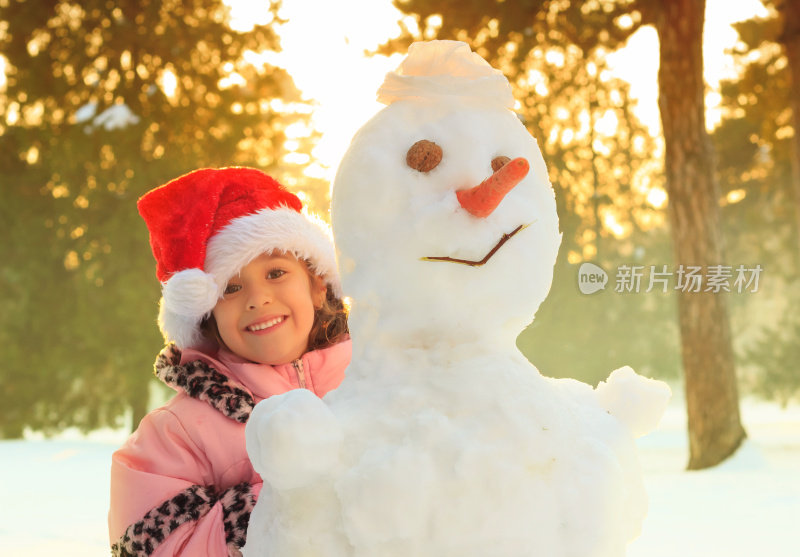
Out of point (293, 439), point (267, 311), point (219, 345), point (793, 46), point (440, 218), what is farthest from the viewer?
point (793, 46)

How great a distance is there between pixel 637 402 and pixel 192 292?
2.81 feet

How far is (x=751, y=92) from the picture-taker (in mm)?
6523

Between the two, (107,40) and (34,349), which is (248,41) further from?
(34,349)

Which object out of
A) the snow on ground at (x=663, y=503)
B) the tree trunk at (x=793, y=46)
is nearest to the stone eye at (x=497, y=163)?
the snow on ground at (x=663, y=503)

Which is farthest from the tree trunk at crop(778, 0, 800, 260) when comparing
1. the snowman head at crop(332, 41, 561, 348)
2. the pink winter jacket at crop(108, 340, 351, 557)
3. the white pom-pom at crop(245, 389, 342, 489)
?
the white pom-pom at crop(245, 389, 342, 489)

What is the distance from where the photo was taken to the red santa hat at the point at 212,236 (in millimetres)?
1547

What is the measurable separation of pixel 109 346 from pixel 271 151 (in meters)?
2.28

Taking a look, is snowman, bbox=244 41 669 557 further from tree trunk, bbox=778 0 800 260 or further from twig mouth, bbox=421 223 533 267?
tree trunk, bbox=778 0 800 260

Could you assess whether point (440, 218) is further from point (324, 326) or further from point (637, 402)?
point (324, 326)

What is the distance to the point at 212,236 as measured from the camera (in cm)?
160

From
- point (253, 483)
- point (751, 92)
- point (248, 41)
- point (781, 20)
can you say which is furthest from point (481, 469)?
point (751, 92)

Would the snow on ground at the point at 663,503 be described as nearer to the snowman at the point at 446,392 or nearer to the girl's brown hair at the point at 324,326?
the girl's brown hair at the point at 324,326

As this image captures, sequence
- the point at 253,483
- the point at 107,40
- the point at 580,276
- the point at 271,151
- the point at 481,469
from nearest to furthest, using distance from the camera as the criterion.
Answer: the point at 481,469 < the point at 253,483 < the point at 580,276 < the point at 107,40 < the point at 271,151

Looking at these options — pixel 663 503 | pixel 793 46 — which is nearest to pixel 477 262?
pixel 663 503
